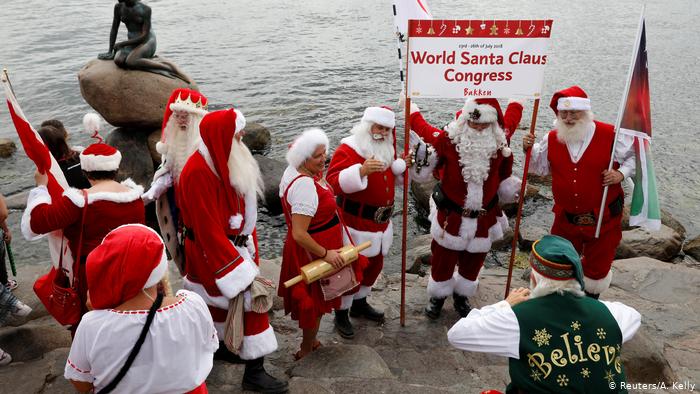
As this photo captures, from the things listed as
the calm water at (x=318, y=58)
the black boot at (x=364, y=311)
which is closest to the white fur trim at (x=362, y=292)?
the black boot at (x=364, y=311)

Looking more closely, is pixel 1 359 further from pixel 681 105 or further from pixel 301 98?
pixel 681 105

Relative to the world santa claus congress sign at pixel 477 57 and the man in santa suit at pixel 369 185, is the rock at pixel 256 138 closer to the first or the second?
the man in santa suit at pixel 369 185

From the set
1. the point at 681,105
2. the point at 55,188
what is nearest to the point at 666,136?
the point at 681,105

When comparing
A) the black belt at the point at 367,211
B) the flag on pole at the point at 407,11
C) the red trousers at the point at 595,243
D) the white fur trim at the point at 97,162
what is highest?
the flag on pole at the point at 407,11

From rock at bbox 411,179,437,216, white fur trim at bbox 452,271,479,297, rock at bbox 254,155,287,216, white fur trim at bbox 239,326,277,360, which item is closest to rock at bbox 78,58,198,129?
rock at bbox 254,155,287,216

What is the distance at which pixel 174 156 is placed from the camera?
423 cm

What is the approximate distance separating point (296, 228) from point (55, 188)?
1636 mm

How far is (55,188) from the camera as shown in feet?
11.7

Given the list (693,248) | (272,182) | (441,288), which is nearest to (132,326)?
(441,288)

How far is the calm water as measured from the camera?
44.0ft

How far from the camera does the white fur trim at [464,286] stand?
5.17 meters

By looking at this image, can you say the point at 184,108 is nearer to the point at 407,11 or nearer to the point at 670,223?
the point at 407,11

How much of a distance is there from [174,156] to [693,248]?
7925mm

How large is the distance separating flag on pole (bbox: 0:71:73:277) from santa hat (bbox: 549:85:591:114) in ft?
13.3
